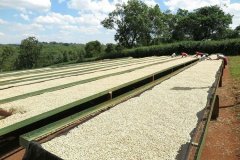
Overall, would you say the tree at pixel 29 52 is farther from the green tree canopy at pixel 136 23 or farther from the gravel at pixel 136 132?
the gravel at pixel 136 132

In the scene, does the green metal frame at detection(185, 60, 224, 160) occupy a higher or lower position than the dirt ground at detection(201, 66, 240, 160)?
higher

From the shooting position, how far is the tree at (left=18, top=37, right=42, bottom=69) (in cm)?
5425

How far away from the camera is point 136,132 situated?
12.7 ft

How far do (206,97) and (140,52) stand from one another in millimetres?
25272

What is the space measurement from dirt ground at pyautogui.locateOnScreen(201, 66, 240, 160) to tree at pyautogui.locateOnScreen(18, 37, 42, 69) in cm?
5095

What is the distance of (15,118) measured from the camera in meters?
4.65

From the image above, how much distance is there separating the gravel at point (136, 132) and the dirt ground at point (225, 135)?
541mm

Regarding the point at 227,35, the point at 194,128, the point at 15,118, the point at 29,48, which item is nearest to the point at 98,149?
the point at 194,128

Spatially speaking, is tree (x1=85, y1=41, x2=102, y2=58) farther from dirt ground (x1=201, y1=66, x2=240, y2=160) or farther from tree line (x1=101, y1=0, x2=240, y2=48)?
dirt ground (x1=201, y1=66, x2=240, y2=160)

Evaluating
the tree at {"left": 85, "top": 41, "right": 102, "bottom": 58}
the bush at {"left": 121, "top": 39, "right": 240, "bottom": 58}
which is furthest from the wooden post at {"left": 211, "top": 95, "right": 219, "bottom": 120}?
the tree at {"left": 85, "top": 41, "right": 102, "bottom": 58}

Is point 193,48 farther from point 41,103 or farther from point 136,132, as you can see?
point 136,132

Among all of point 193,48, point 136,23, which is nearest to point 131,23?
point 136,23

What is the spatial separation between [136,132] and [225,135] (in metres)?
2.12

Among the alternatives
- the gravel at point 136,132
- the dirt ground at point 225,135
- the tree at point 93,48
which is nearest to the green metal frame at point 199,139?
the gravel at point 136,132
